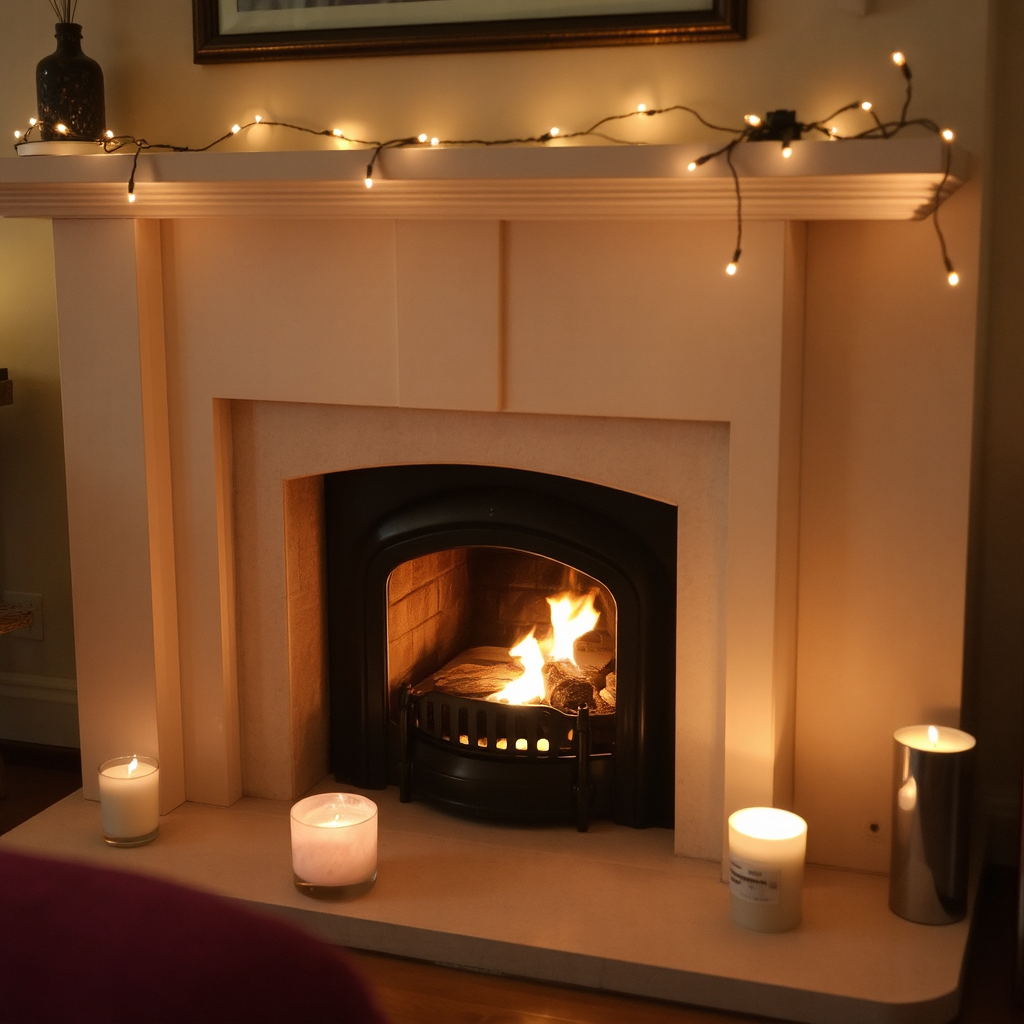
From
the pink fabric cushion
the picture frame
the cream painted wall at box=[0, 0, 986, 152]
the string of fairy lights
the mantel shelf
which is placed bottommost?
the pink fabric cushion

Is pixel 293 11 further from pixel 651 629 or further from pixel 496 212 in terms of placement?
pixel 651 629

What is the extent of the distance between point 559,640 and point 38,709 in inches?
51.0

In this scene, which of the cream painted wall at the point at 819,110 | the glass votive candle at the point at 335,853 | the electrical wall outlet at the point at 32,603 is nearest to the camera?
the cream painted wall at the point at 819,110

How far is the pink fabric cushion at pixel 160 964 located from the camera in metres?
0.89

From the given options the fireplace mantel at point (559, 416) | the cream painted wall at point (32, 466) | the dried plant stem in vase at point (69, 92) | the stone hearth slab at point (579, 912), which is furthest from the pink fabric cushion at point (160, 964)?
the cream painted wall at point (32, 466)

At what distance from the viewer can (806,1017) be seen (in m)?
1.94

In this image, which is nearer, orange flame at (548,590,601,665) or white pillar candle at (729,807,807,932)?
white pillar candle at (729,807,807,932)

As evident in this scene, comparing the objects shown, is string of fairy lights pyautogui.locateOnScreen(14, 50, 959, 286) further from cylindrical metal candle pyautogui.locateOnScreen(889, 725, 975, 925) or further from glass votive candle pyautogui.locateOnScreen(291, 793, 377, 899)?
glass votive candle pyautogui.locateOnScreen(291, 793, 377, 899)

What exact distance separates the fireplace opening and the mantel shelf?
578 mm

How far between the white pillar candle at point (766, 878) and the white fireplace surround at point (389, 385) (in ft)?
0.50

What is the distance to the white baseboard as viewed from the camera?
298cm

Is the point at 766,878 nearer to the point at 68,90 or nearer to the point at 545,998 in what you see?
the point at 545,998

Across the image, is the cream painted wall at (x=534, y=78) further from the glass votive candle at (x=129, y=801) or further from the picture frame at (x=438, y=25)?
the glass votive candle at (x=129, y=801)

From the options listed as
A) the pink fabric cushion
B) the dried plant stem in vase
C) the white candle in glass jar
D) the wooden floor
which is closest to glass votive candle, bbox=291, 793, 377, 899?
the white candle in glass jar
